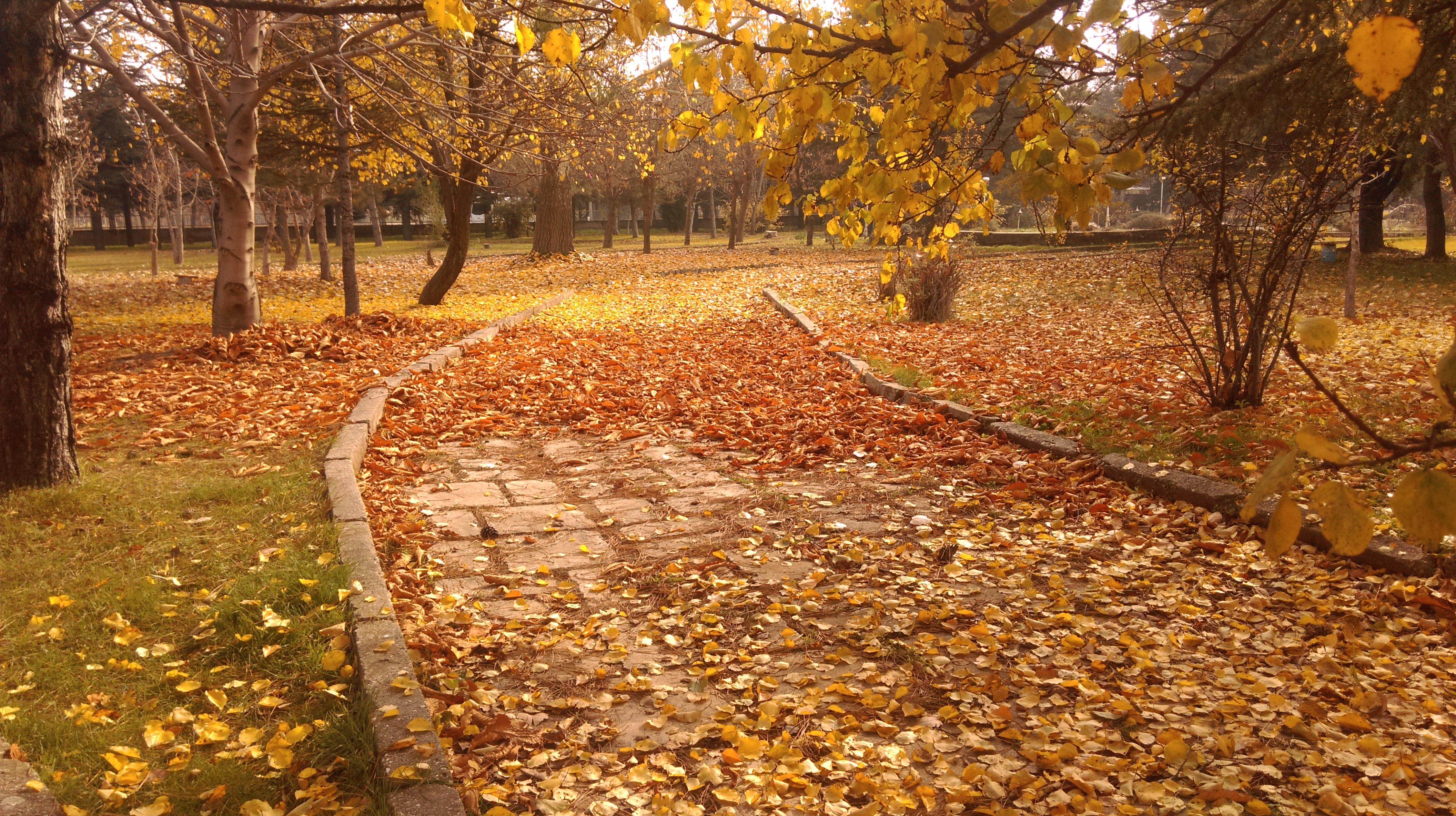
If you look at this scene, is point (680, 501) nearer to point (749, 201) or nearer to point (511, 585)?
point (511, 585)

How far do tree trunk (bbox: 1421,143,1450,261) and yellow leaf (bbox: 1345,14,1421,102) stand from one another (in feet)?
69.8

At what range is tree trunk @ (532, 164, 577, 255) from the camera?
2639 cm

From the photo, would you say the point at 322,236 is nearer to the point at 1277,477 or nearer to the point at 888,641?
the point at 888,641

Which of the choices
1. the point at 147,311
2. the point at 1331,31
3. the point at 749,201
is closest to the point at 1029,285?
the point at 1331,31

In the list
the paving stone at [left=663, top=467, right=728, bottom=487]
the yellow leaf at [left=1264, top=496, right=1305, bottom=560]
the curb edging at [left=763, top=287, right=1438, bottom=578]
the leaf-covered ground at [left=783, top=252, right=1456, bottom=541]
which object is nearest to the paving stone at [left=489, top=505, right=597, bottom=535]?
the paving stone at [left=663, top=467, right=728, bottom=487]

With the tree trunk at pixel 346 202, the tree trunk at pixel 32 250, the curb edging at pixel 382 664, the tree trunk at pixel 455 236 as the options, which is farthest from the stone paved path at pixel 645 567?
the tree trunk at pixel 455 236

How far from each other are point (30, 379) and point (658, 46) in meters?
10.6

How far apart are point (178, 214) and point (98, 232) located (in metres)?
15.1

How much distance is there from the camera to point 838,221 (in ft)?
14.3

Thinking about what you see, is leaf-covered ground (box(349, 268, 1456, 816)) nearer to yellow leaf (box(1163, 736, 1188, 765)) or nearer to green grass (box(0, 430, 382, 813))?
yellow leaf (box(1163, 736, 1188, 765))

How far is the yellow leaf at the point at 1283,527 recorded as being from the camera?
1.35 metres

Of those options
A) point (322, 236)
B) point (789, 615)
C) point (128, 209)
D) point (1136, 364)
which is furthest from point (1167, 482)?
point (128, 209)

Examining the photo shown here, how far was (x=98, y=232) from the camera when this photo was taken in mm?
42062

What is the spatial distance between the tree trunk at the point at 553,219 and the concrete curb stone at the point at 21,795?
24.7 m
